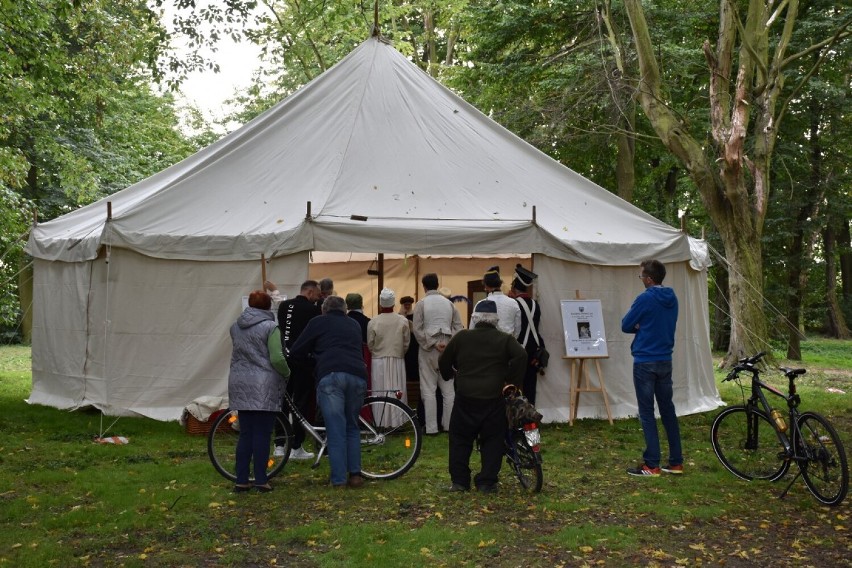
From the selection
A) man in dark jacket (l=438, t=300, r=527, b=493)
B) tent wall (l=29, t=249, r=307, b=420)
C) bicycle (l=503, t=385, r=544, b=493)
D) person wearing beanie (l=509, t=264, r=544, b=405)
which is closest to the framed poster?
person wearing beanie (l=509, t=264, r=544, b=405)

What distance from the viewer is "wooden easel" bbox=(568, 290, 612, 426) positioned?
34.4 ft

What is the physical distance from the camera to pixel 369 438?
25.9 ft

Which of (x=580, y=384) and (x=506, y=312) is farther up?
(x=506, y=312)

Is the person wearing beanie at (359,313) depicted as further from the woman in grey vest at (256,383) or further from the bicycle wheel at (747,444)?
the bicycle wheel at (747,444)

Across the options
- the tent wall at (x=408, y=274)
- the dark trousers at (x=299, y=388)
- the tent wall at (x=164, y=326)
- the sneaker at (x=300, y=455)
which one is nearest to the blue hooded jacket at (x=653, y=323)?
the dark trousers at (x=299, y=388)

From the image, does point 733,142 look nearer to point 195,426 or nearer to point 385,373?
point 385,373

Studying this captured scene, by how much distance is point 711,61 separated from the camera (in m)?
14.9

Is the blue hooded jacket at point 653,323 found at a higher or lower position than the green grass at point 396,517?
higher

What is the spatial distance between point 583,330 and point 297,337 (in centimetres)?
350

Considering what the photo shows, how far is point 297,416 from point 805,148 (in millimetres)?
16574

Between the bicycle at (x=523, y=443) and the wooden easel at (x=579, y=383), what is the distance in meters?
3.40

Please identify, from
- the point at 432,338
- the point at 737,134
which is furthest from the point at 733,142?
the point at 432,338

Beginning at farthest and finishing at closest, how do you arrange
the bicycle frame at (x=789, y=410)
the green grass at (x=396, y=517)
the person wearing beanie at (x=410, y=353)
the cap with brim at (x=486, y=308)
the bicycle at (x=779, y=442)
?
the person wearing beanie at (x=410, y=353)
the cap with brim at (x=486, y=308)
the bicycle frame at (x=789, y=410)
the bicycle at (x=779, y=442)
the green grass at (x=396, y=517)

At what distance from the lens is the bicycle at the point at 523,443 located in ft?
22.5
